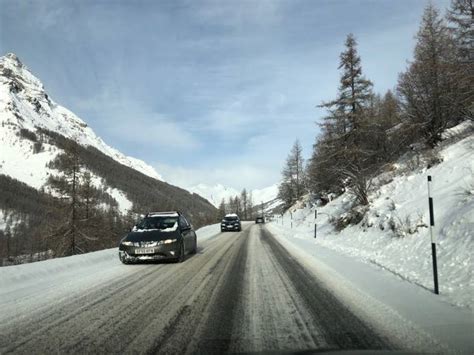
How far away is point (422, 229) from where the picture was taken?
1134 cm

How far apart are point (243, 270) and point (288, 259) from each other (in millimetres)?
2910

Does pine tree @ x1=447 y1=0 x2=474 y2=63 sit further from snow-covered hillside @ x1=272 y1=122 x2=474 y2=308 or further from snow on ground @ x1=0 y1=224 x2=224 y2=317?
snow on ground @ x1=0 y1=224 x2=224 y2=317

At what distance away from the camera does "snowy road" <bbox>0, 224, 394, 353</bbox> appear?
4.57 m

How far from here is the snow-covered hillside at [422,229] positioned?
7629mm

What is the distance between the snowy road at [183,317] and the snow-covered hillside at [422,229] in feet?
7.43

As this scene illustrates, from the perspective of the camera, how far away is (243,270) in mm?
10578

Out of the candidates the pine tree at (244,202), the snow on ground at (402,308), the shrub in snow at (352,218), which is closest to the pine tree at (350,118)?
the shrub in snow at (352,218)

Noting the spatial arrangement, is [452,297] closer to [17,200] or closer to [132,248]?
[132,248]

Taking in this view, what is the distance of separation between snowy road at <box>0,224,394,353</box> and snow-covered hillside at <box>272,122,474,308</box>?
89.1 inches

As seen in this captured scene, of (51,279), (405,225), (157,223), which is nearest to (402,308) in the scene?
(405,225)

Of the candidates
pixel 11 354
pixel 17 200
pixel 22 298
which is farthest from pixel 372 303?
pixel 17 200

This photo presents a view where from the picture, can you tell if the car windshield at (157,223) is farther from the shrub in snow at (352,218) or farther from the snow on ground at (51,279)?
the shrub in snow at (352,218)

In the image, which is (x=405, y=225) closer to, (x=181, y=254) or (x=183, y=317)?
(x=181, y=254)

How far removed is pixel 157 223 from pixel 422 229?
8513 mm
